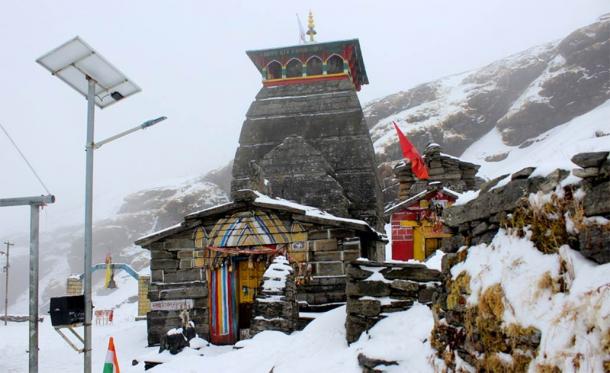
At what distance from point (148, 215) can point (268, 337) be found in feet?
222

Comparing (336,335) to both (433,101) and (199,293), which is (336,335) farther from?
(433,101)

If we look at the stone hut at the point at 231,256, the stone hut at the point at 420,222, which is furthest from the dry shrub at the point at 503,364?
the stone hut at the point at 420,222

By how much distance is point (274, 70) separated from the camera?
26547 millimetres

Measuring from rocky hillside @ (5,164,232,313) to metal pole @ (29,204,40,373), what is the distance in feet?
181

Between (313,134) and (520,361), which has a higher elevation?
(313,134)

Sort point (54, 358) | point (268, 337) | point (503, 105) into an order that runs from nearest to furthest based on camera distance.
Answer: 1. point (268, 337)
2. point (54, 358)
3. point (503, 105)

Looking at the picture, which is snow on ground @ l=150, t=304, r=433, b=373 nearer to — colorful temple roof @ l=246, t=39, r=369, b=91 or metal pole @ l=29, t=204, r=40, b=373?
metal pole @ l=29, t=204, r=40, b=373

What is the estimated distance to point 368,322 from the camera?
7.32 metres

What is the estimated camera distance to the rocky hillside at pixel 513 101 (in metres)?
54.0

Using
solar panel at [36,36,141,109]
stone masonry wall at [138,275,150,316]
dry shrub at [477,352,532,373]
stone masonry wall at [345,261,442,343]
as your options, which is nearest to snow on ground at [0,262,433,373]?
stone masonry wall at [345,261,442,343]

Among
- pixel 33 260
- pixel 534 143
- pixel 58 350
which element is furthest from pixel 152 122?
pixel 534 143

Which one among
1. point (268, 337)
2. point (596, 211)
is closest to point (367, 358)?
point (596, 211)

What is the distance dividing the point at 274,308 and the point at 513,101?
57616 mm

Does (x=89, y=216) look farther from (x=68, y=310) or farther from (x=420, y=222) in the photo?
(x=420, y=222)
